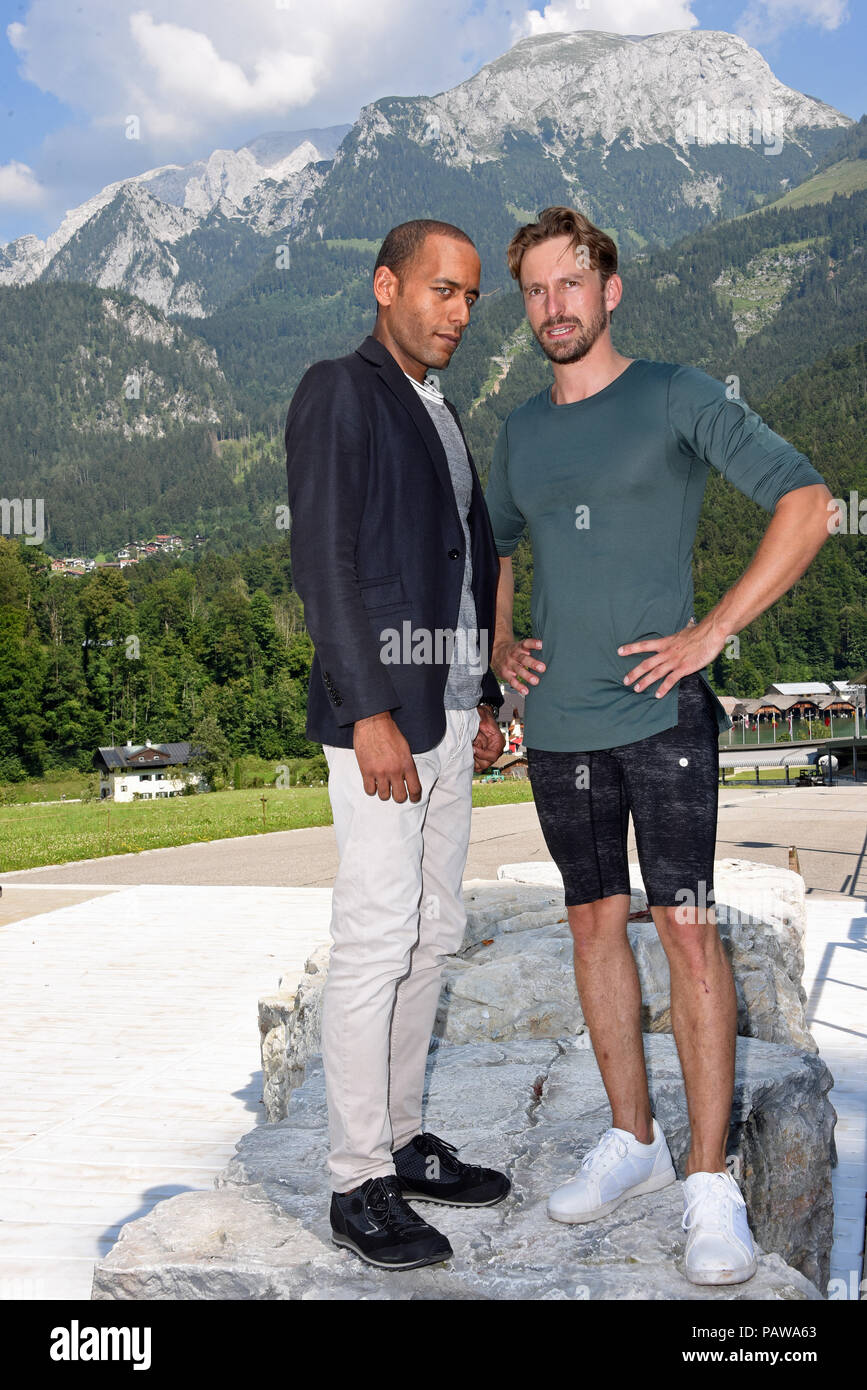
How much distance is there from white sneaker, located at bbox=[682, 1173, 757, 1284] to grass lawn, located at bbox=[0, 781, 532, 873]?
13091mm

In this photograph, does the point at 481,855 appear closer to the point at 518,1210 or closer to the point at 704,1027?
the point at 518,1210

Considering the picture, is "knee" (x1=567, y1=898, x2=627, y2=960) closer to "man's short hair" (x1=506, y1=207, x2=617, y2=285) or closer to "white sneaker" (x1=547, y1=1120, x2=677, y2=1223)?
"white sneaker" (x1=547, y1=1120, x2=677, y2=1223)

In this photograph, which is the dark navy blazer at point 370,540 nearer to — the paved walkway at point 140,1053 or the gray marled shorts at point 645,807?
the gray marled shorts at point 645,807

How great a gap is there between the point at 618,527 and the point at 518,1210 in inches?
62.4

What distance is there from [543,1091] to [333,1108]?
3.80 feet

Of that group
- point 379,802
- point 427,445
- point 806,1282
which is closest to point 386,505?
point 427,445

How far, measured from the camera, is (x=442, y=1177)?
272 cm

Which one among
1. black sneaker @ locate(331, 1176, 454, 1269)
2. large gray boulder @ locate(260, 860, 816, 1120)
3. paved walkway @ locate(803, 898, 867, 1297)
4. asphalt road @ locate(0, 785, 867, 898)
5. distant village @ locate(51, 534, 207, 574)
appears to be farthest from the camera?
distant village @ locate(51, 534, 207, 574)

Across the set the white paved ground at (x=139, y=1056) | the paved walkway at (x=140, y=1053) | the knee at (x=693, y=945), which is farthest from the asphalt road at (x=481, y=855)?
the knee at (x=693, y=945)

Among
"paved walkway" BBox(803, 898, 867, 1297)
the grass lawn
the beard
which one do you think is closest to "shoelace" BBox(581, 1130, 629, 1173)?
"paved walkway" BBox(803, 898, 867, 1297)

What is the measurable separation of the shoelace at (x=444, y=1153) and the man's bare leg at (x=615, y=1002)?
367mm

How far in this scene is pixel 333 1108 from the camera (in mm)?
2521

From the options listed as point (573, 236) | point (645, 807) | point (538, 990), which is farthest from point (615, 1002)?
point (538, 990)

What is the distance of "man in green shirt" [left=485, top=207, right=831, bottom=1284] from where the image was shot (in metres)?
2.48
